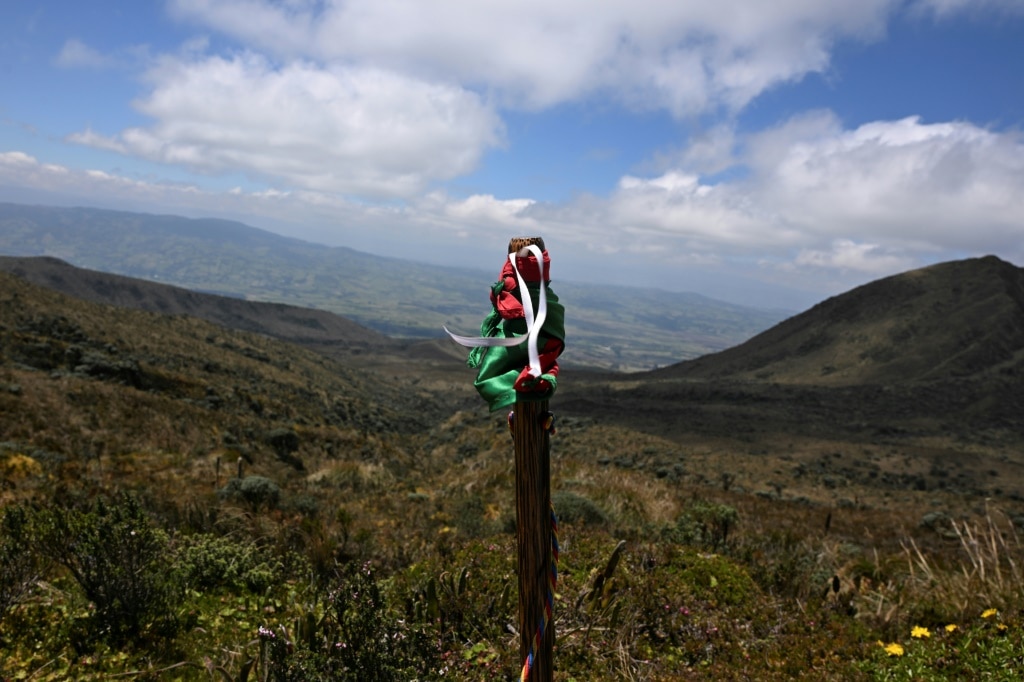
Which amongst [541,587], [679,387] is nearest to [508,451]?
[541,587]

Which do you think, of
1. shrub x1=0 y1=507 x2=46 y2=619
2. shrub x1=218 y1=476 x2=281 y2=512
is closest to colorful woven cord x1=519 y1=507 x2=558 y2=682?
shrub x1=0 y1=507 x2=46 y2=619

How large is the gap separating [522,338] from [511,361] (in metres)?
0.14

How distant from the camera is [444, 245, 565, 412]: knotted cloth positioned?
1935mm

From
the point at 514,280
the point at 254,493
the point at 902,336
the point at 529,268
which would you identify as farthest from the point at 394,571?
the point at 902,336

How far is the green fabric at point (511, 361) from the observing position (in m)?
1.96

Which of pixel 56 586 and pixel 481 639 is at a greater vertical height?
pixel 481 639

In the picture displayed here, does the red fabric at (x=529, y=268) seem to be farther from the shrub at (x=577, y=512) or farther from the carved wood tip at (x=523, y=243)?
the shrub at (x=577, y=512)

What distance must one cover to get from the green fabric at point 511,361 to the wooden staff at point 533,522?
0.06 meters

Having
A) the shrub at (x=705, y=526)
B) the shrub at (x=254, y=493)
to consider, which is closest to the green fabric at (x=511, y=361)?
the shrub at (x=705, y=526)

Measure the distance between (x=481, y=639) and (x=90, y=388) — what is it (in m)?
13.4

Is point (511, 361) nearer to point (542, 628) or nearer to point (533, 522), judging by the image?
point (533, 522)

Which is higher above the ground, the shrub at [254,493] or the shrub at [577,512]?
the shrub at [577,512]

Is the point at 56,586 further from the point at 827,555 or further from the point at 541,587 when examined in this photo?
the point at 827,555

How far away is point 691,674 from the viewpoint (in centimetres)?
386
